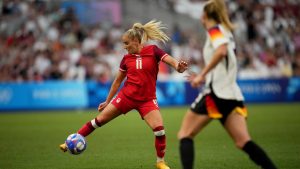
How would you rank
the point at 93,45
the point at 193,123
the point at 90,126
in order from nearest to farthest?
the point at 193,123, the point at 90,126, the point at 93,45

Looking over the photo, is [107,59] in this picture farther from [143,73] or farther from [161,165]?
[161,165]

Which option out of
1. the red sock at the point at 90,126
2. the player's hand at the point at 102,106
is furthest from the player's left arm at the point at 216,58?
the player's hand at the point at 102,106

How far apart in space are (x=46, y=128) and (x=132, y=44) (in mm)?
8841

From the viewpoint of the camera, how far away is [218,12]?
310 inches

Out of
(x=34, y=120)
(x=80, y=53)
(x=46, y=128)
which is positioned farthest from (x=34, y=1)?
(x=46, y=128)

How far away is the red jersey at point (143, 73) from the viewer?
10.5 m

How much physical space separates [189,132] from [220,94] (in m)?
0.66

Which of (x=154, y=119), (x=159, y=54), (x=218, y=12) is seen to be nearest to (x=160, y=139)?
(x=154, y=119)

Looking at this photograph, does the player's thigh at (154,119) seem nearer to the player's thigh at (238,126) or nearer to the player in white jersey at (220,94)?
the player in white jersey at (220,94)

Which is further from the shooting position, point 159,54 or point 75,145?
point 75,145

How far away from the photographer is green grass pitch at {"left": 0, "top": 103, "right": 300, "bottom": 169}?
11016 mm

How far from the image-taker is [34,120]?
21625 mm

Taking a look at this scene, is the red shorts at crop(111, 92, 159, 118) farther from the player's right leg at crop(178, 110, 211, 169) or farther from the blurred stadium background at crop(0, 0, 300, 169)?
the blurred stadium background at crop(0, 0, 300, 169)

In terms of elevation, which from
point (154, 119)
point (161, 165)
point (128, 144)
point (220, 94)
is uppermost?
A: point (220, 94)
